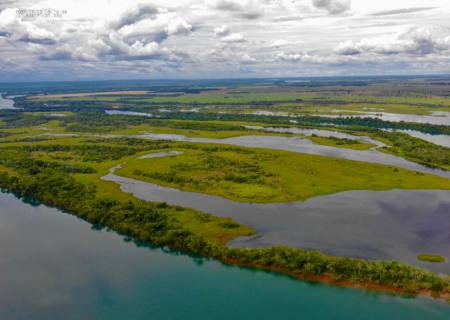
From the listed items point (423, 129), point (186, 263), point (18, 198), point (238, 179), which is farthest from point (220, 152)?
point (423, 129)

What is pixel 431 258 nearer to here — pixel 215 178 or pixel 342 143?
pixel 215 178

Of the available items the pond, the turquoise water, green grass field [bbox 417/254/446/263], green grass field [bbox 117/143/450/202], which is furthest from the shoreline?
green grass field [bbox 117/143/450/202]

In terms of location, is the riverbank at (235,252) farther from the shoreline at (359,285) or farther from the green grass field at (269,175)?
the green grass field at (269,175)

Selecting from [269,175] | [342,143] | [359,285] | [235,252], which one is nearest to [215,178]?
[269,175]

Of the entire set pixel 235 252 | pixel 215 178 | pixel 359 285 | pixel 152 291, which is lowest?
pixel 152 291

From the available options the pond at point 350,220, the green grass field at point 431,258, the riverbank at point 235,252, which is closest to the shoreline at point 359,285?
the riverbank at point 235,252

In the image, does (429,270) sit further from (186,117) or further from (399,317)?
(186,117)

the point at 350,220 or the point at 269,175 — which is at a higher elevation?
the point at 269,175

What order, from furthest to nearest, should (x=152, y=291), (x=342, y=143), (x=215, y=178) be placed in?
(x=342, y=143) < (x=215, y=178) < (x=152, y=291)
